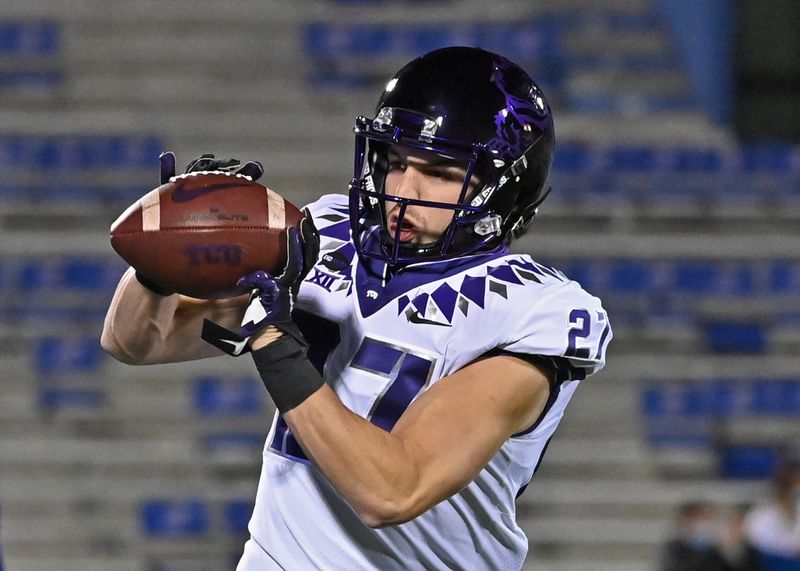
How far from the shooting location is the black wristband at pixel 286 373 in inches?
72.4

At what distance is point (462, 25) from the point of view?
8031 mm

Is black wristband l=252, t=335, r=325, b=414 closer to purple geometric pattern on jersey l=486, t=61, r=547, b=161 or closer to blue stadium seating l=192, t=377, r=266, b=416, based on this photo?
purple geometric pattern on jersey l=486, t=61, r=547, b=161

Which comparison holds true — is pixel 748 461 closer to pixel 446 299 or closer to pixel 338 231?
pixel 338 231

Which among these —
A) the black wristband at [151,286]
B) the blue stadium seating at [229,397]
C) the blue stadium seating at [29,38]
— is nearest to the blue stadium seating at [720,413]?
the blue stadium seating at [229,397]

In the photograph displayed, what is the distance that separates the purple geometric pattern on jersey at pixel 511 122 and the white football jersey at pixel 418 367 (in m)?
0.18

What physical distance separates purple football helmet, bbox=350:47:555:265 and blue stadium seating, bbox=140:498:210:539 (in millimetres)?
4708

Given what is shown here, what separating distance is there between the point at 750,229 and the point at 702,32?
1.55 meters

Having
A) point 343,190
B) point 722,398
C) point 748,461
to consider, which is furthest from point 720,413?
point 343,190

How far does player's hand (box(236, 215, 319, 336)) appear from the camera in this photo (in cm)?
185

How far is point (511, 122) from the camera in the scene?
2186mm

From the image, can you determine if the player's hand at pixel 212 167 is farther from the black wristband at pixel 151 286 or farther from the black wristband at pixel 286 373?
the black wristband at pixel 286 373

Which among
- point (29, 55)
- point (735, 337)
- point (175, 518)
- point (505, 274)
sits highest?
point (505, 274)

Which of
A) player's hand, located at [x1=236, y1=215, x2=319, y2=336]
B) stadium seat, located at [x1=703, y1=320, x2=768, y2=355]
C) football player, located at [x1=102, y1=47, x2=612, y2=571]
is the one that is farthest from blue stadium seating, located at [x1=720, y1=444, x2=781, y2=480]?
player's hand, located at [x1=236, y1=215, x2=319, y2=336]

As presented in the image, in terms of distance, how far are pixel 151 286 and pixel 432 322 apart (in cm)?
44
